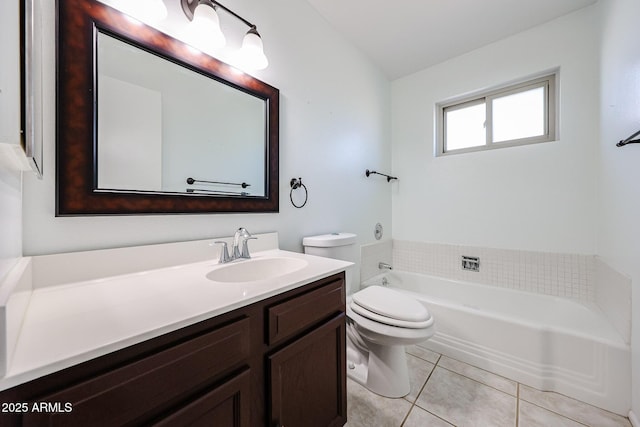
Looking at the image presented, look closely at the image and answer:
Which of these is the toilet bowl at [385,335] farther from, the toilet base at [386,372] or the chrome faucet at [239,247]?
the chrome faucet at [239,247]

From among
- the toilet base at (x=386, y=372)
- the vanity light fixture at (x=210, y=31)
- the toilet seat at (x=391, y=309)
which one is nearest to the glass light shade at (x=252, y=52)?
the vanity light fixture at (x=210, y=31)

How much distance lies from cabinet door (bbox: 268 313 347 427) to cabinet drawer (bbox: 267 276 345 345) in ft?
0.15

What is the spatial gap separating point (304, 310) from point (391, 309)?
27.2 inches

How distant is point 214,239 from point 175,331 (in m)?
0.67

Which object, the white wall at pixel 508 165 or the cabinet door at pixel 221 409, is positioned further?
the white wall at pixel 508 165

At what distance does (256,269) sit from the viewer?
3.92 feet

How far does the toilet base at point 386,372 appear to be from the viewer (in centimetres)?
139

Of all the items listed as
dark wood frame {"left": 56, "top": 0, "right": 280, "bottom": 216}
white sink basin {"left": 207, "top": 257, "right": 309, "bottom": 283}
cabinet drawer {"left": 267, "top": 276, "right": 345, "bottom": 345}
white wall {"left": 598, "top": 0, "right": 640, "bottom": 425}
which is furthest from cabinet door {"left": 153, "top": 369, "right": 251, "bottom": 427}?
white wall {"left": 598, "top": 0, "right": 640, "bottom": 425}

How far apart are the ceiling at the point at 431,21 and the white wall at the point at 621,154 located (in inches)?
17.4

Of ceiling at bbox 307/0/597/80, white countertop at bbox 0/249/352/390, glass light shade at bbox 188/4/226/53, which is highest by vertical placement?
ceiling at bbox 307/0/597/80

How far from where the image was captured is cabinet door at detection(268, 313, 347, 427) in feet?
2.58

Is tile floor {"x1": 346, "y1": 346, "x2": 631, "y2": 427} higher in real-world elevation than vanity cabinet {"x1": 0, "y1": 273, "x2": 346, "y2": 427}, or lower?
lower

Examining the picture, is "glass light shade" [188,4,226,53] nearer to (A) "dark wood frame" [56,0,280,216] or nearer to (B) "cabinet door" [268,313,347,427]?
(A) "dark wood frame" [56,0,280,216]

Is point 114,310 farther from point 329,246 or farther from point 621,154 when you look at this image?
point 621,154
